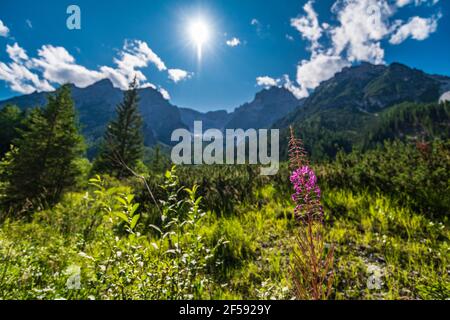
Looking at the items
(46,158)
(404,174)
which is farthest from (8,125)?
(404,174)

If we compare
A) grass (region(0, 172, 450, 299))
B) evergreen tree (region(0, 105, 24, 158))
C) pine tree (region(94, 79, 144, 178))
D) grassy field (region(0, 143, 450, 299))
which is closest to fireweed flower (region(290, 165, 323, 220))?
grass (region(0, 172, 450, 299))

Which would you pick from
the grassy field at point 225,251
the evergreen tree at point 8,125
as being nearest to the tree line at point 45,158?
the grassy field at point 225,251

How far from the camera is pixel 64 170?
16703 mm

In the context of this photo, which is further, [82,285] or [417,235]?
[417,235]

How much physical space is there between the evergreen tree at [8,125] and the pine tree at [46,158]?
90.5 ft

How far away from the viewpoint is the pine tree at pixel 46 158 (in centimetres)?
1495

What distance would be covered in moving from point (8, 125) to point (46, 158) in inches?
1384

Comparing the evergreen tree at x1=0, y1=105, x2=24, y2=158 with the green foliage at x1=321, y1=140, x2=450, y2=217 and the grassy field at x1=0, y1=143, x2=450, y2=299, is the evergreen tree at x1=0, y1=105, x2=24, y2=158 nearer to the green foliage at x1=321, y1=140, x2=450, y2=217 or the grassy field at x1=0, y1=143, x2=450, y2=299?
the grassy field at x1=0, y1=143, x2=450, y2=299

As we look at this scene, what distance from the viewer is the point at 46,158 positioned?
52.0ft

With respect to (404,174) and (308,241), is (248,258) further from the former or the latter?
(404,174)
